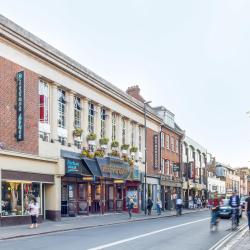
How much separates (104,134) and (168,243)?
863 inches

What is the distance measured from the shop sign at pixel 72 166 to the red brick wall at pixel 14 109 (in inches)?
120

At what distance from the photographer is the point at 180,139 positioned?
59312 millimetres

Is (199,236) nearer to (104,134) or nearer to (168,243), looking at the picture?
(168,243)

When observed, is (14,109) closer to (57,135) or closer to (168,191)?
(57,135)

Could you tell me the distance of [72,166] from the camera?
29.9 metres

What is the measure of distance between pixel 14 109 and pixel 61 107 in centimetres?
608

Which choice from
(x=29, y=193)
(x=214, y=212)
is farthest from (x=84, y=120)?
(x=214, y=212)

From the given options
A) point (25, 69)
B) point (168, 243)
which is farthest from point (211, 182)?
point (168, 243)

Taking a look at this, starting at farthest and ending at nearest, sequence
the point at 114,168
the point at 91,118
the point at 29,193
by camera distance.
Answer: the point at 114,168, the point at 91,118, the point at 29,193

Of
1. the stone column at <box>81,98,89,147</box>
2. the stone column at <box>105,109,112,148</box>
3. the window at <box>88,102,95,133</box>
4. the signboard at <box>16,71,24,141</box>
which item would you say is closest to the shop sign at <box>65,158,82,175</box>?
the stone column at <box>81,98,89,147</box>

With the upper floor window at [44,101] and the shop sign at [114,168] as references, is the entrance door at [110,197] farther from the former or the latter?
the upper floor window at [44,101]

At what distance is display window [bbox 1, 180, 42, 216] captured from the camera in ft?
Answer: 78.6

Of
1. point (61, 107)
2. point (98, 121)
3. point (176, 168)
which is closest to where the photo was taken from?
point (61, 107)

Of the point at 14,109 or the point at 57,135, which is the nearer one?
the point at 14,109
